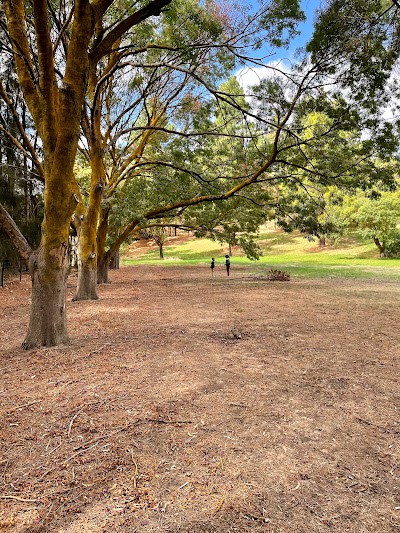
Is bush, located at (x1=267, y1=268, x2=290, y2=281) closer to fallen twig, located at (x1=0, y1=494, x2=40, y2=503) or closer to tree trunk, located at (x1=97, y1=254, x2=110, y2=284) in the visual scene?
tree trunk, located at (x1=97, y1=254, x2=110, y2=284)

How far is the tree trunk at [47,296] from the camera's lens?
235 inches

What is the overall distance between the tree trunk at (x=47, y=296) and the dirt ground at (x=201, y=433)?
0.30 metres

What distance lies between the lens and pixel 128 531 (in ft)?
7.11

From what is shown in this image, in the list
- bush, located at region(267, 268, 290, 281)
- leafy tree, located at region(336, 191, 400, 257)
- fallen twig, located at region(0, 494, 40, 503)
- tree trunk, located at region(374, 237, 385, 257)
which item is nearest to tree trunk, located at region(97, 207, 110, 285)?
bush, located at region(267, 268, 290, 281)

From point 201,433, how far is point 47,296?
3.82 meters

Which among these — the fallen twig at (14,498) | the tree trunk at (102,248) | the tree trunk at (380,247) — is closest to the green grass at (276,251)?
the tree trunk at (380,247)

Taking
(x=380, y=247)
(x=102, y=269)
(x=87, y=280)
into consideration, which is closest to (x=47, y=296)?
(x=87, y=280)

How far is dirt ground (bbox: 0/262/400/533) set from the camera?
2.34 meters

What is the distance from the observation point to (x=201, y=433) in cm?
332

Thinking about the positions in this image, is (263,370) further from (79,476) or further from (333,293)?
(333,293)

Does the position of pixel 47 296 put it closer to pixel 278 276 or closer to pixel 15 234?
pixel 15 234

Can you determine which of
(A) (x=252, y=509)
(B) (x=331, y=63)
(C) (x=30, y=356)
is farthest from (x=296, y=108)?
(A) (x=252, y=509)

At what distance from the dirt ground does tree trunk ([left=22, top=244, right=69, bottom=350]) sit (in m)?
0.30

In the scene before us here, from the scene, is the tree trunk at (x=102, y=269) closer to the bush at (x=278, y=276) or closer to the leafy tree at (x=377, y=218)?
the bush at (x=278, y=276)
